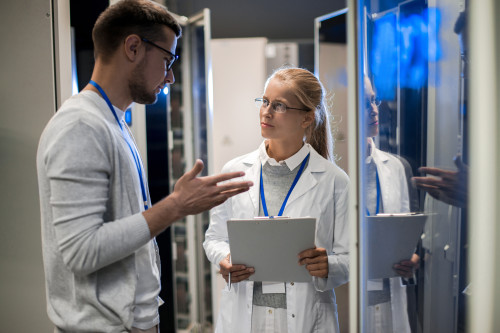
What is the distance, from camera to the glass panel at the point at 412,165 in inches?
43.3

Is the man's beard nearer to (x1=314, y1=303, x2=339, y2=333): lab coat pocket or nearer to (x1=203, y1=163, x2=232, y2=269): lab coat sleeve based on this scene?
(x1=203, y1=163, x2=232, y2=269): lab coat sleeve

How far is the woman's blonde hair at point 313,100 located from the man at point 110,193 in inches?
27.6

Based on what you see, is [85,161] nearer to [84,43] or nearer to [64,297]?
[64,297]

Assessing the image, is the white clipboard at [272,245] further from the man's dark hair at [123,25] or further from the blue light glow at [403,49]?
the man's dark hair at [123,25]

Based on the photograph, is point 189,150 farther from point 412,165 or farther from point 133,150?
point 412,165

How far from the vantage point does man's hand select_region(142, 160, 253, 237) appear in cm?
122

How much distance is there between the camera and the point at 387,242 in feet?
3.91

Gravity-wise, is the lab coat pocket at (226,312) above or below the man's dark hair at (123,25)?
below

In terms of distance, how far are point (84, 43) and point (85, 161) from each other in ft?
4.25

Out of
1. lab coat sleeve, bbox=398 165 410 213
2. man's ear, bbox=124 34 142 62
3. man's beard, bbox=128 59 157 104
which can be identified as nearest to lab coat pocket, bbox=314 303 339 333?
lab coat sleeve, bbox=398 165 410 213

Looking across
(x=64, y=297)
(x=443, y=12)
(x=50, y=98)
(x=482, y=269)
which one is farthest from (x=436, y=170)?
(x=50, y=98)

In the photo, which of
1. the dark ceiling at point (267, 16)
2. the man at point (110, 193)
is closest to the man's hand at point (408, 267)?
the man at point (110, 193)

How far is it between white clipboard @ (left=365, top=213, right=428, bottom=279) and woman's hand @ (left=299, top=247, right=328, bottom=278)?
467 millimetres

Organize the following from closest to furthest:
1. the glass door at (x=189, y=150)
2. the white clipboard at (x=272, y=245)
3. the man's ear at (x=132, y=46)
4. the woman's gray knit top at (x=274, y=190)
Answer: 1. the man's ear at (x=132, y=46)
2. the white clipboard at (x=272, y=245)
3. the woman's gray knit top at (x=274, y=190)
4. the glass door at (x=189, y=150)
